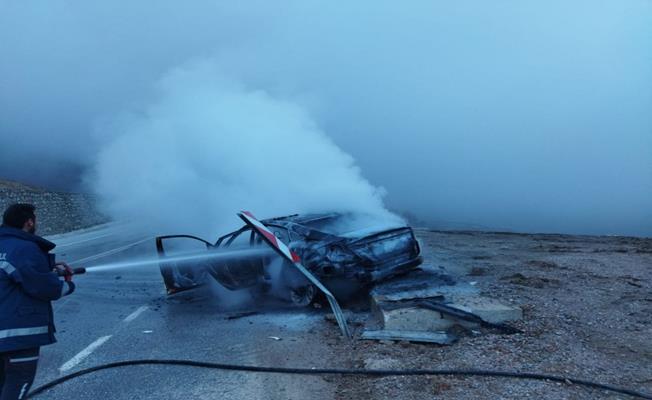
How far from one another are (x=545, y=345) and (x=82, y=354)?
485cm

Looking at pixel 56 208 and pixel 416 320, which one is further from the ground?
pixel 56 208

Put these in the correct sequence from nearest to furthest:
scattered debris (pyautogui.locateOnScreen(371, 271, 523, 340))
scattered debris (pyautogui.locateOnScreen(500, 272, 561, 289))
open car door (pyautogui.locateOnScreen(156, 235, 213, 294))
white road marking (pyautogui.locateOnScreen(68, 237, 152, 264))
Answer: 1. scattered debris (pyautogui.locateOnScreen(371, 271, 523, 340))
2. scattered debris (pyautogui.locateOnScreen(500, 272, 561, 289))
3. open car door (pyautogui.locateOnScreen(156, 235, 213, 294))
4. white road marking (pyautogui.locateOnScreen(68, 237, 152, 264))

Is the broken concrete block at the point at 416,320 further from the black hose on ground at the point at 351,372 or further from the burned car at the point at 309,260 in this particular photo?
the black hose on ground at the point at 351,372

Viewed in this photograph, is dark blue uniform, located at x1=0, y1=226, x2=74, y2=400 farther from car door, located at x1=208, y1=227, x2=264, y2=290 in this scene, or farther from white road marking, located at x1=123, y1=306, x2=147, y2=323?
car door, located at x1=208, y1=227, x2=264, y2=290

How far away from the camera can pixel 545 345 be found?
469 cm

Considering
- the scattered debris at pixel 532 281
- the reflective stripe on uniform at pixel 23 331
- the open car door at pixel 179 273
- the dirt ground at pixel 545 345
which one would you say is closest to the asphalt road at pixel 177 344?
the open car door at pixel 179 273

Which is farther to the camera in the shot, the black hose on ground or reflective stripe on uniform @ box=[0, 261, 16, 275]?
the black hose on ground

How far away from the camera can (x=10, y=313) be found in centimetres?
309

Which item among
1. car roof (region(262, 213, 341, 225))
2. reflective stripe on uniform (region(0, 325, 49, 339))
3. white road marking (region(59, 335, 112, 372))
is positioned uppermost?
car roof (region(262, 213, 341, 225))

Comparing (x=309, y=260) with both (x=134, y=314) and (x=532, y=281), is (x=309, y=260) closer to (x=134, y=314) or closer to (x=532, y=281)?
(x=134, y=314)

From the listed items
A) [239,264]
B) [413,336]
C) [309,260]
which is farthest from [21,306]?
[239,264]

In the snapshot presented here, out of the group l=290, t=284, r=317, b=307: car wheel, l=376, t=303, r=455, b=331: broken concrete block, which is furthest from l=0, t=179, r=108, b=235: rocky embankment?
l=376, t=303, r=455, b=331: broken concrete block

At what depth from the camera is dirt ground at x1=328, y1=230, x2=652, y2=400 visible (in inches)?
153

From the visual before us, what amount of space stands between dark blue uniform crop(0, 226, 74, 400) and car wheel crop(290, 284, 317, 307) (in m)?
3.82
